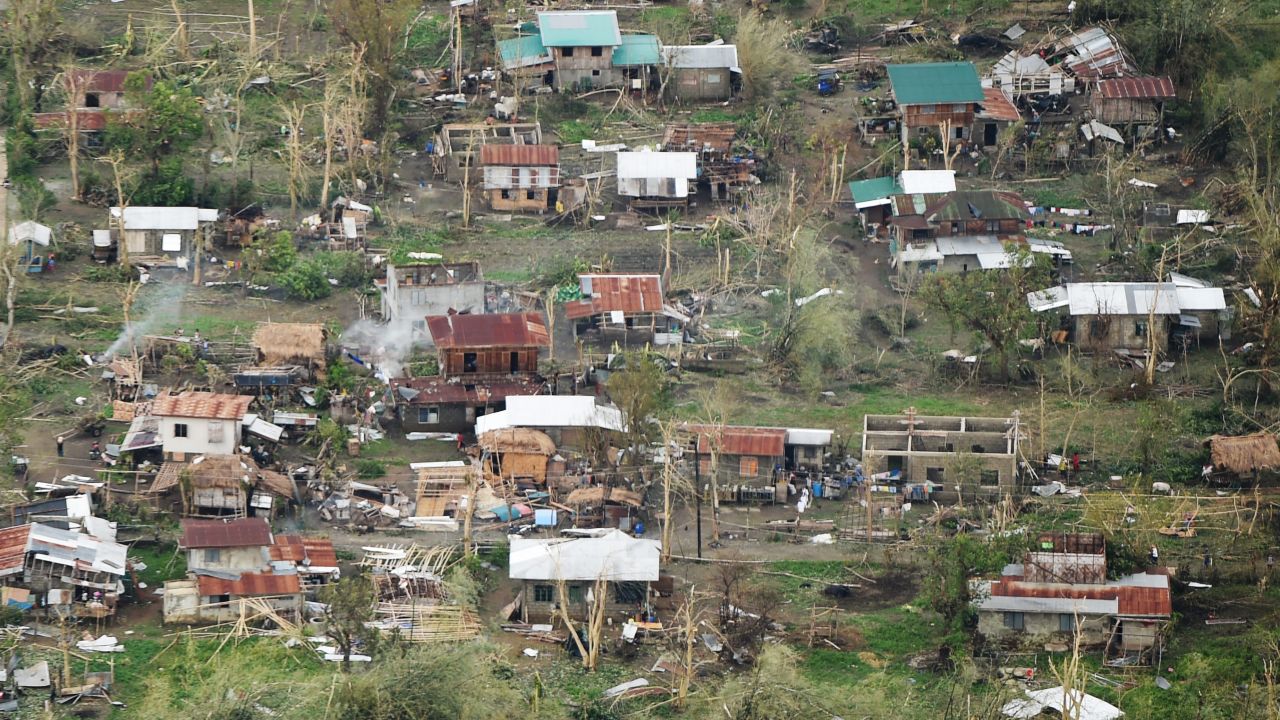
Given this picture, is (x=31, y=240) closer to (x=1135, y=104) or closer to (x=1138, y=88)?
(x=1135, y=104)

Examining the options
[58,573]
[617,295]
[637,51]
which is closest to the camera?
[58,573]

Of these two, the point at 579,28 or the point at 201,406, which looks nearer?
the point at 201,406

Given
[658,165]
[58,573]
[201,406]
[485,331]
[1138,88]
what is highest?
[1138,88]

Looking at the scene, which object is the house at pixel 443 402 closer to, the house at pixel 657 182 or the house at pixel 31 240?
the house at pixel 31 240

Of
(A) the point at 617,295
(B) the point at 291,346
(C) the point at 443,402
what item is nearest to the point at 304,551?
(C) the point at 443,402

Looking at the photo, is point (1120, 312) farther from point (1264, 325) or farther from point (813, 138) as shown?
point (813, 138)

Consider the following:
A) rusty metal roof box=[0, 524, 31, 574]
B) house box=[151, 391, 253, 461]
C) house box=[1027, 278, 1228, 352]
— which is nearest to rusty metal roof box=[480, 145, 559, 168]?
house box=[1027, 278, 1228, 352]

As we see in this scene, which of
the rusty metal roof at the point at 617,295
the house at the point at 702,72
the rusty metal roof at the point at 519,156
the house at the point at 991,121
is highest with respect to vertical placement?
the house at the point at 702,72

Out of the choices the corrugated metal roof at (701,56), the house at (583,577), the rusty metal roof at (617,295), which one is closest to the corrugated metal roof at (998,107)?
the corrugated metal roof at (701,56)
